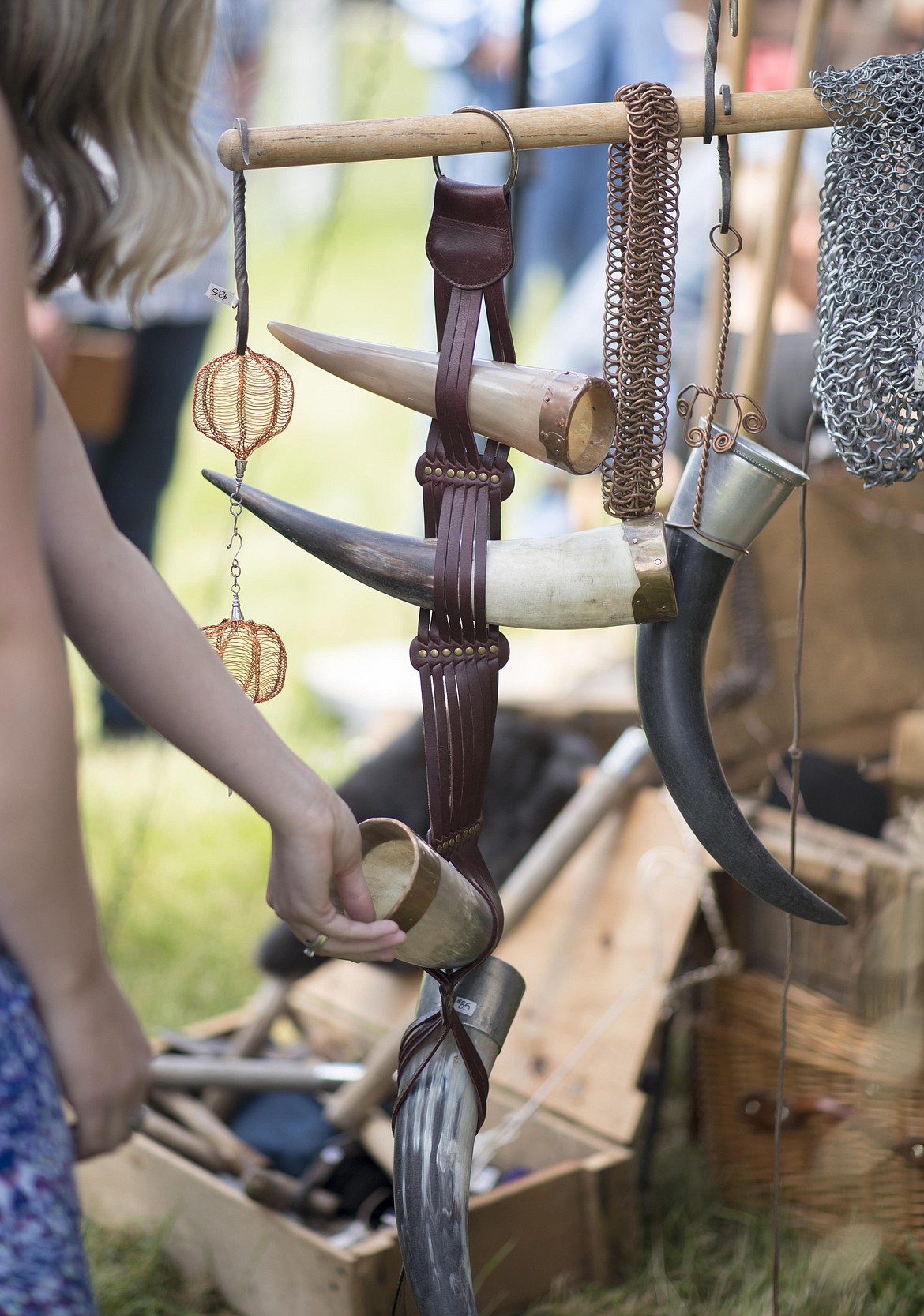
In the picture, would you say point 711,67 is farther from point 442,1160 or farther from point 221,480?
point 442,1160

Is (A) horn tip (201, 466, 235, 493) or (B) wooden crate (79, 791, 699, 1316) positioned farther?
(B) wooden crate (79, 791, 699, 1316)

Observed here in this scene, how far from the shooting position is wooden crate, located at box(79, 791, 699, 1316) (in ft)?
4.81

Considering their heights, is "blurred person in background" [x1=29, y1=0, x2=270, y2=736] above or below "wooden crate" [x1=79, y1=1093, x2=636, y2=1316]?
above

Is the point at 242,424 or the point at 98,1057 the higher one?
the point at 242,424

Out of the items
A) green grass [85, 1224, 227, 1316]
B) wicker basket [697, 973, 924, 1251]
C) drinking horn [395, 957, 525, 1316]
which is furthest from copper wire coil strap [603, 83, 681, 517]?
green grass [85, 1224, 227, 1316]

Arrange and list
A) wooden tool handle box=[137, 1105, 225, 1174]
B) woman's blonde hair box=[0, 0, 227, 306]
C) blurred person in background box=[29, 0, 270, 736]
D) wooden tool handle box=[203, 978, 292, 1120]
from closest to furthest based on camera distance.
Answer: woman's blonde hair box=[0, 0, 227, 306] → wooden tool handle box=[137, 1105, 225, 1174] → wooden tool handle box=[203, 978, 292, 1120] → blurred person in background box=[29, 0, 270, 736]

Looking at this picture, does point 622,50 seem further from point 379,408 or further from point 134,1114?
point 134,1114

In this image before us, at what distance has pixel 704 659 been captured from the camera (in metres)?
0.98

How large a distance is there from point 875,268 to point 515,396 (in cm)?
31

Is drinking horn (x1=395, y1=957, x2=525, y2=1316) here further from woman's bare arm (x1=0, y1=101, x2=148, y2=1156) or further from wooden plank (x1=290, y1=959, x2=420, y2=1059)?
wooden plank (x1=290, y1=959, x2=420, y2=1059)

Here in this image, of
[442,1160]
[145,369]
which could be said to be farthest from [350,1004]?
[145,369]

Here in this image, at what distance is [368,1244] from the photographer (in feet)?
4.55

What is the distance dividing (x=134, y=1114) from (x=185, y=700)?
27cm

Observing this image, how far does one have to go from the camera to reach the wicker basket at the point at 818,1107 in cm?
150
